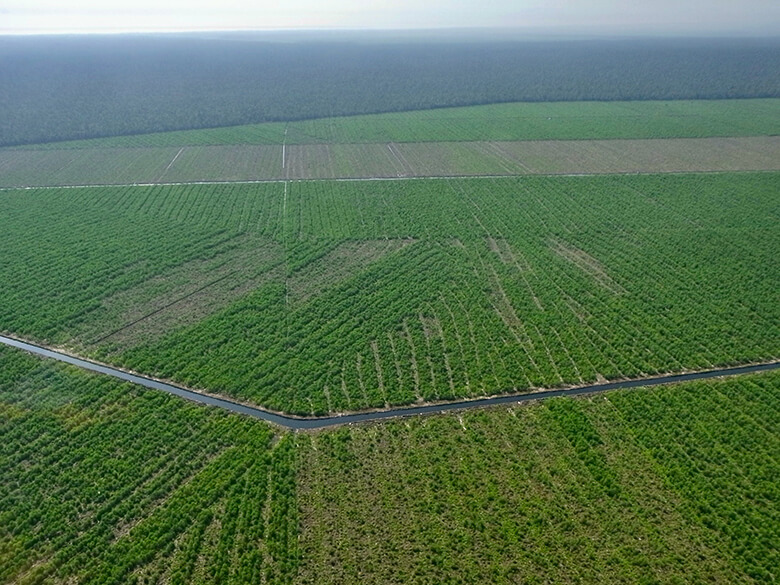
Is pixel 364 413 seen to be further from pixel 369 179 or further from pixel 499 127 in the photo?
pixel 499 127

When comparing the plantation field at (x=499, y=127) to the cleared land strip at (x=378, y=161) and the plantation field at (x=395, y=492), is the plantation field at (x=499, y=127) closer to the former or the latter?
the cleared land strip at (x=378, y=161)

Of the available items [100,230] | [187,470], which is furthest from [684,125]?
[187,470]

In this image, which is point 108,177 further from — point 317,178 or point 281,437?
point 281,437

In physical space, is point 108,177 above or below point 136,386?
above

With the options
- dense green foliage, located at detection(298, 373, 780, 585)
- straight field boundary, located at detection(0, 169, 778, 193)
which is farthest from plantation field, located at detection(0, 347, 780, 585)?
straight field boundary, located at detection(0, 169, 778, 193)

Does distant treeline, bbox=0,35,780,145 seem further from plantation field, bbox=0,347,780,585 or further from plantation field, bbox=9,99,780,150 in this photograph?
plantation field, bbox=0,347,780,585

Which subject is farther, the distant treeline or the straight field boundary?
the distant treeline

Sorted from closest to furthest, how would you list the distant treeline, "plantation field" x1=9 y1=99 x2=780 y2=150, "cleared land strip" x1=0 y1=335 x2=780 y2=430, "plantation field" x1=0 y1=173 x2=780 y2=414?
"cleared land strip" x1=0 y1=335 x2=780 y2=430
"plantation field" x1=0 y1=173 x2=780 y2=414
"plantation field" x1=9 y1=99 x2=780 y2=150
the distant treeline
